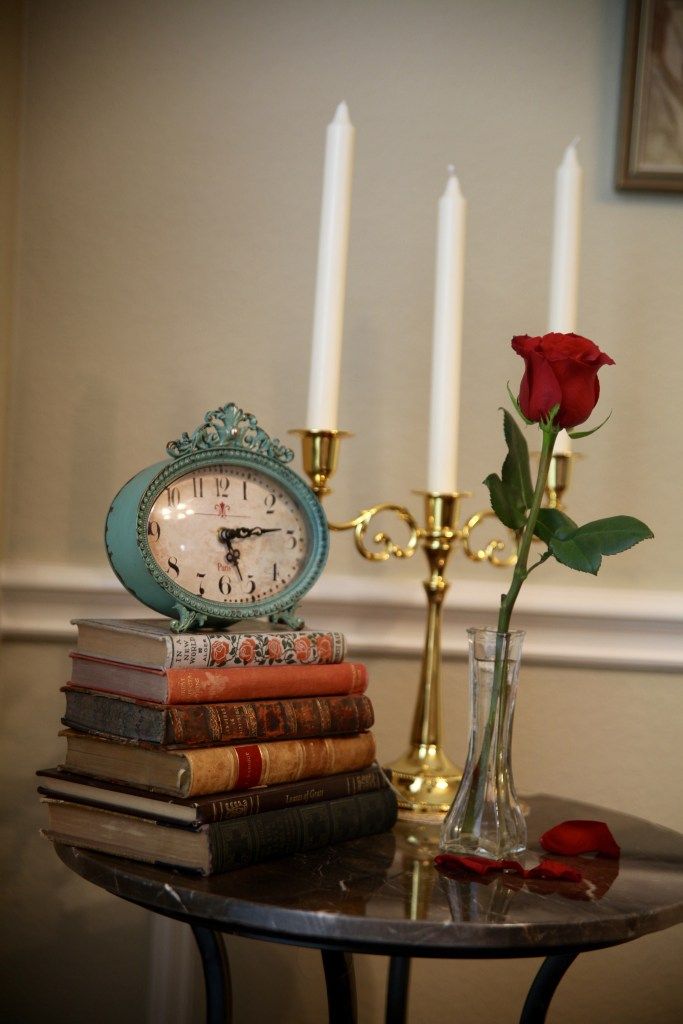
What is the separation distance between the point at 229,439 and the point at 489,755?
1.24 ft

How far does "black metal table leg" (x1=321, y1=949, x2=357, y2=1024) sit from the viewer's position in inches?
41.7

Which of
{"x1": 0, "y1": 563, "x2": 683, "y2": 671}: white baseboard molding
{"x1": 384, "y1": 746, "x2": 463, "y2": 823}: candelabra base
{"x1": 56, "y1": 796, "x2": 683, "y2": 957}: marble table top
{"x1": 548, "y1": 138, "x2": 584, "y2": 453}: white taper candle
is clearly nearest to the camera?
{"x1": 56, "y1": 796, "x2": 683, "y2": 957}: marble table top

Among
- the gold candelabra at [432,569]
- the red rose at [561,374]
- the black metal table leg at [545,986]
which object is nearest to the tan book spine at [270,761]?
the gold candelabra at [432,569]

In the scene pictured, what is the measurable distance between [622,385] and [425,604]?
403mm

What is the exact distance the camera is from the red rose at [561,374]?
827mm

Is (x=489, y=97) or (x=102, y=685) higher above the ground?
(x=489, y=97)

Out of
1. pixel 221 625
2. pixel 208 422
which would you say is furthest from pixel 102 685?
pixel 208 422

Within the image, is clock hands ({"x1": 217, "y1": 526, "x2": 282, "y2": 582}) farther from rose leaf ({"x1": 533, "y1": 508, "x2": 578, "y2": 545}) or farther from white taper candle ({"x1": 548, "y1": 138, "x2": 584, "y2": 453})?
white taper candle ({"x1": 548, "y1": 138, "x2": 584, "y2": 453})

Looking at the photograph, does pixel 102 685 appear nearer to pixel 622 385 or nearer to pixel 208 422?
pixel 208 422

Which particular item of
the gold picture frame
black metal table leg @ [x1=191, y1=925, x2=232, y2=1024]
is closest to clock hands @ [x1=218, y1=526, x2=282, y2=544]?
black metal table leg @ [x1=191, y1=925, x2=232, y2=1024]

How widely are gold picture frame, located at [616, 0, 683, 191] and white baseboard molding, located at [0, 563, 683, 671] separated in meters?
0.57

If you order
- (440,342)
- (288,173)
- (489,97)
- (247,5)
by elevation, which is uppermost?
(247,5)

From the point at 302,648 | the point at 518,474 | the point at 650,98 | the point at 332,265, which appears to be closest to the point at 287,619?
the point at 302,648

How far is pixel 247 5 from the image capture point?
1372mm
